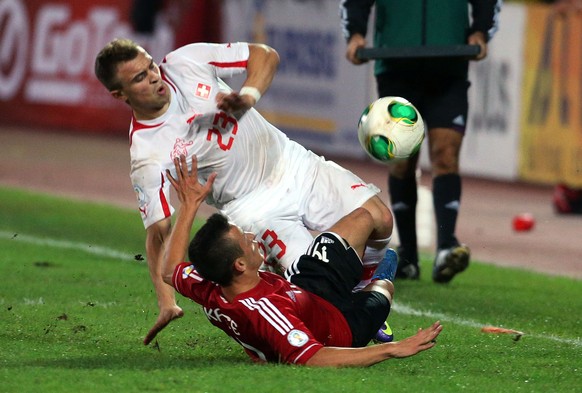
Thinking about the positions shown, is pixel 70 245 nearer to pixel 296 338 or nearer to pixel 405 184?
pixel 405 184

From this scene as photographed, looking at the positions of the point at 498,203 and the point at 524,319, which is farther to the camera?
the point at 498,203

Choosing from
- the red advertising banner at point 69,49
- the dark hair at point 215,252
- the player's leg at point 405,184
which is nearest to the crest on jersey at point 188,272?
the dark hair at point 215,252

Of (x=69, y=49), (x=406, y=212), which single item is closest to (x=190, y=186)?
(x=406, y=212)

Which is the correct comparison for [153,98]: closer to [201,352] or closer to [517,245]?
[201,352]

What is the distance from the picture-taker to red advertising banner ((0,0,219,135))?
814 inches

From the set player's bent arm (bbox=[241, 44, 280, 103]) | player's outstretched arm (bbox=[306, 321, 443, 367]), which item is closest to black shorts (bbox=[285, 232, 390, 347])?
player's outstretched arm (bbox=[306, 321, 443, 367])

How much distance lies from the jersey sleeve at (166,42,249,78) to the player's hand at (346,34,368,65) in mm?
2272

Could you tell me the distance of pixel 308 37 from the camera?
18578mm

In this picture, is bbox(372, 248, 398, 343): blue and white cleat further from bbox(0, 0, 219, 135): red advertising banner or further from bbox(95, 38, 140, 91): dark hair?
bbox(0, 0, 219, 135): red advertising banner

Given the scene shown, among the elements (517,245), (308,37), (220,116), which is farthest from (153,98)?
(308,37)

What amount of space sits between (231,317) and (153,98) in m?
1.40

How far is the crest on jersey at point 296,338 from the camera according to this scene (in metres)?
6.04

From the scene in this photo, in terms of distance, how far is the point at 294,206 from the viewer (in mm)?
7344

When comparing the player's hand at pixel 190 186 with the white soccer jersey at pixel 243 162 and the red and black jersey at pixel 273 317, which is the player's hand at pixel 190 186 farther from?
the white soccer jersey at pixel 243 162
